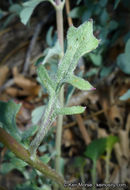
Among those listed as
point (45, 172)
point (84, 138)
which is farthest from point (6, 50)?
point (45, 172)

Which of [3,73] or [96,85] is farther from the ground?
[3,73]

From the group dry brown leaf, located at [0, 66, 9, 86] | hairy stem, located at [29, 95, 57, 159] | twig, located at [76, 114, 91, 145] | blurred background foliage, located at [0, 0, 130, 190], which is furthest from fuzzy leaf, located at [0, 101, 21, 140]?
dry brown leaf, located at [0, 66, 9, 86]

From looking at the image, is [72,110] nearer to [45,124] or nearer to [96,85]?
[45,124]

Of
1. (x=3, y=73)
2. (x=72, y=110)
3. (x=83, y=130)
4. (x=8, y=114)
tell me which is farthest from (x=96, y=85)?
(x=72, y=110)

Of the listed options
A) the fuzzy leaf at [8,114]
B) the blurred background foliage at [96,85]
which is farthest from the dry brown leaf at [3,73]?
the fuzzy leaf at [8,114]

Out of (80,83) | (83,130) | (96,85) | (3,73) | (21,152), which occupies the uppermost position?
(3,73)

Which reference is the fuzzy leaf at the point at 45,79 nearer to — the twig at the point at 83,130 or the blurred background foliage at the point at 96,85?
the blurred background foliage at the point at 96,85

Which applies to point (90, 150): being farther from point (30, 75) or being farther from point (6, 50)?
point (6, 50)
